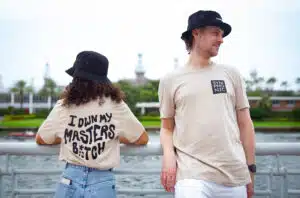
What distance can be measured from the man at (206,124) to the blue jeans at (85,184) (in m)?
0.30

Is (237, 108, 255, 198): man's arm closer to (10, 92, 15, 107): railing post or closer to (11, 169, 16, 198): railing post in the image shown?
(11, 169, 16, 198): railing post

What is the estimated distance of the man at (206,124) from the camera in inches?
71.0

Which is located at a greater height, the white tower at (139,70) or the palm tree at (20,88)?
the white tower at (139,70)

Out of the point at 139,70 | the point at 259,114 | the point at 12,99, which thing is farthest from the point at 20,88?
the point at 259,114

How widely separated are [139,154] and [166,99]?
482 mm

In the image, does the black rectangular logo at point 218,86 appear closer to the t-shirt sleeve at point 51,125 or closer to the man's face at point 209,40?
the man's face at point 209,40

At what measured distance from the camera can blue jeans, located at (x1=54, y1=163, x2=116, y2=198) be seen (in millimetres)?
1927

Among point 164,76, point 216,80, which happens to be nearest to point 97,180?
point 164,76

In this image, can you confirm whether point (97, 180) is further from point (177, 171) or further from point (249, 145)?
point (249, 145)

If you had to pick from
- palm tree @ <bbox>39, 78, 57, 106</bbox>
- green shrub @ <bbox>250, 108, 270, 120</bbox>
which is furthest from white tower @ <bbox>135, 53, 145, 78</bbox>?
green shrub @ <bbox>250, 108, 270, 120</bbox>

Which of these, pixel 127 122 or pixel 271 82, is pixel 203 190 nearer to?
pixel 127 122

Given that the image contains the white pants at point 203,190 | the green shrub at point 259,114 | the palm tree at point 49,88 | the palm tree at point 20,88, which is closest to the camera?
the white pants at point 203,190

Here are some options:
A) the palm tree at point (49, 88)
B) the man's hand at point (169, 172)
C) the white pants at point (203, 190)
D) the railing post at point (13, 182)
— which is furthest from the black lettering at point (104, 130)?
the palm tree at point (49, 88)

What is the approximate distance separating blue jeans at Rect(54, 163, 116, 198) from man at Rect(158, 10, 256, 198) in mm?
296
